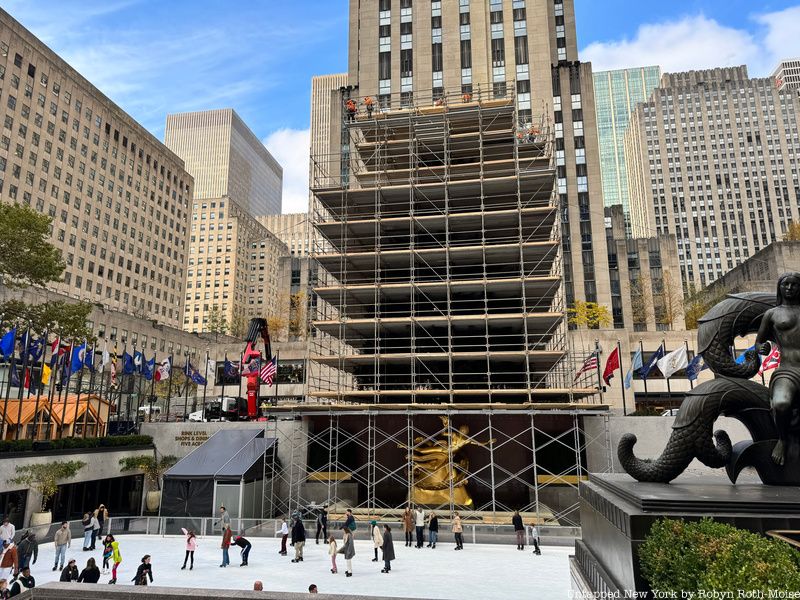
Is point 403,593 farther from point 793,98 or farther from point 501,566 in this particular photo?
point 793,98

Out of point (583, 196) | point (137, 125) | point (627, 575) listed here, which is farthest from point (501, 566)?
point (137, 125)

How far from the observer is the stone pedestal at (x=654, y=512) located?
8156mm

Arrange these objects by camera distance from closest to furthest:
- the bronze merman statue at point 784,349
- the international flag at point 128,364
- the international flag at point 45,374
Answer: the bronze merman statue at point 784,349, the international flag at point 45,374, the international flag at point 128,364

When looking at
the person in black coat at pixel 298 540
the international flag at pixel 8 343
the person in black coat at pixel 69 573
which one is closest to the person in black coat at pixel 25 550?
the person in black coat at pixel 69 573

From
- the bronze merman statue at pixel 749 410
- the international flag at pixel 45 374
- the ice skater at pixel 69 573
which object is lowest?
the ice skater at pixel 69 573

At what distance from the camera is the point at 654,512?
840 centimetres

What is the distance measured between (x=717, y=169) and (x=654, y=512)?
141m

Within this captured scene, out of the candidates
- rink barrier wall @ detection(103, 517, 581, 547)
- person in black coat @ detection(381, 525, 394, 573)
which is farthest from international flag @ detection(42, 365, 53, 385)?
person in black coat @ detection(381, 525, 394, 573)

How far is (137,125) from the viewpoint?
97.9m

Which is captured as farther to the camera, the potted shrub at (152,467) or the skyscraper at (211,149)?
the skyscraper at (211,149)

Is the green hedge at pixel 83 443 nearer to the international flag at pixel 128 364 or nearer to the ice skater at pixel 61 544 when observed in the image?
the international flag at pixel 128 364

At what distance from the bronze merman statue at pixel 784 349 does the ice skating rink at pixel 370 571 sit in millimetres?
7504

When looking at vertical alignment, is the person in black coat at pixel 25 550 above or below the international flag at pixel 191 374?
below

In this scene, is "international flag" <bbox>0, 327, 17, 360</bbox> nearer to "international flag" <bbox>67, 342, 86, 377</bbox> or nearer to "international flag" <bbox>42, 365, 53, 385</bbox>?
"international flag" <bbox>42, 365, 53, 385</bbox>
